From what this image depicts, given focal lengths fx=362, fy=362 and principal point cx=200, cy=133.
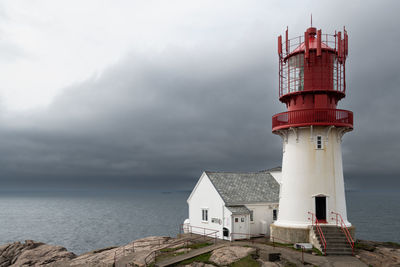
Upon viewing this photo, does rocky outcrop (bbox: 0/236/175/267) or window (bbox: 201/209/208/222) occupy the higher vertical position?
window (bbox: 201/209/208/222)

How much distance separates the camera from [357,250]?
2617cm

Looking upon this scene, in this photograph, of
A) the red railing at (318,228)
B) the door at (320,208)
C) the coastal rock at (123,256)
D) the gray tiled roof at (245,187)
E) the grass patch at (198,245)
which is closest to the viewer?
the red railing at (318,228)

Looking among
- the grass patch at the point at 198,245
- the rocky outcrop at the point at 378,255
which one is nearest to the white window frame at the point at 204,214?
the grass patch at the point at 198,245

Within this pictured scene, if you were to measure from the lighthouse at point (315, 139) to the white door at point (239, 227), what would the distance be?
414cm

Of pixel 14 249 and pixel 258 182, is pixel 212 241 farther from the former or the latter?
pixel 14 249

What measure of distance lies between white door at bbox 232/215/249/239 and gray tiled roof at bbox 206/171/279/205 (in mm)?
1614

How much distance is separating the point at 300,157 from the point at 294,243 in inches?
255

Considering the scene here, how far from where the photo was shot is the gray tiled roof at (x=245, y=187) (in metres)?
33.9

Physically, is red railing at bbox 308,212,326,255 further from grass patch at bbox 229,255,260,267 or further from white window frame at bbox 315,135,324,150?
grass patch at bbox 229,255,260,267

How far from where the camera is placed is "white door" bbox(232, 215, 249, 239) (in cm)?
3150

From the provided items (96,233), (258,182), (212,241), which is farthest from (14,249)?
(96,233)

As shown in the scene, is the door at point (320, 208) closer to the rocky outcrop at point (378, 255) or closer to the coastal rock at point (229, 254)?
the rocky outcrop at point (378, 255)

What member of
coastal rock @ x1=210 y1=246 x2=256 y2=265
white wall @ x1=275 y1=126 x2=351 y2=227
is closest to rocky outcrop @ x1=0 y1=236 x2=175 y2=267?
coastal rock @ x1=210 y1=246 x2=256 y2=265

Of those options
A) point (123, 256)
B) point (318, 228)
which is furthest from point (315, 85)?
point (123, 256)
